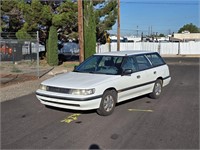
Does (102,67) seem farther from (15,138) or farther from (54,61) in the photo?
(54,61)

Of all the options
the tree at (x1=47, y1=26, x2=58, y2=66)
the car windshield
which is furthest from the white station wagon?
the tree at (x1=47, y1=26, x2=58, y2=66)

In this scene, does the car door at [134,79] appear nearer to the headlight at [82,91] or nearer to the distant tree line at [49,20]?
the headlight at [82,91]

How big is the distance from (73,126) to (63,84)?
3.55 feet

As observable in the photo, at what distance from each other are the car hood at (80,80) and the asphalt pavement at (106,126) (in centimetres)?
77

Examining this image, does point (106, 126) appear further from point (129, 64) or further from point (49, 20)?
point (49, 20)

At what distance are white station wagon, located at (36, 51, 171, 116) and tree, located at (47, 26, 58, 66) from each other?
506 inches

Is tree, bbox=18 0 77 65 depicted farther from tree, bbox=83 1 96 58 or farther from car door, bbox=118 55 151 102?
car door, bbox=118 55 151 102

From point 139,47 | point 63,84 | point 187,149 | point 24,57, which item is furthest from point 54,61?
point 139,47

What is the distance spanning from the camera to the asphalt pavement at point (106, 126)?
15.5ft

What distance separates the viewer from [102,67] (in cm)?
737

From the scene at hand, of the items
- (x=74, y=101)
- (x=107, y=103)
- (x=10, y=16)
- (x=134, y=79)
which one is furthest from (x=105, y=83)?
(x=10, y=16)

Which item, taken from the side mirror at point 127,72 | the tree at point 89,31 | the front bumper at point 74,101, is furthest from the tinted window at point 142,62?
the tree at point 89,31

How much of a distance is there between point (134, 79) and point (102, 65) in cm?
95

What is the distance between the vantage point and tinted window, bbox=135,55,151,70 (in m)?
7.83
